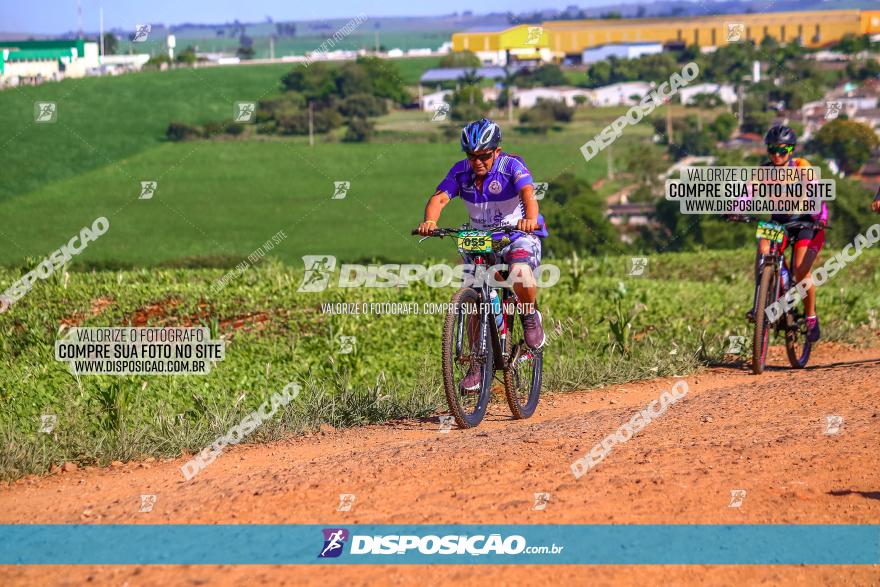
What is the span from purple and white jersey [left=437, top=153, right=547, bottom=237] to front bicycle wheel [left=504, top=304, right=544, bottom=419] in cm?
70

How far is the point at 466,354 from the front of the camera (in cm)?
829

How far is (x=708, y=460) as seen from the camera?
6.45 metres

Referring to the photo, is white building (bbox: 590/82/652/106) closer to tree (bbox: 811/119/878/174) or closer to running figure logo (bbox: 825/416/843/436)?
tree (bbox: 811/119/878/174)

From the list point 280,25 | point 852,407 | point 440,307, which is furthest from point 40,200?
point 280,25

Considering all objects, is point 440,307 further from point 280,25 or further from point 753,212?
point 280,25

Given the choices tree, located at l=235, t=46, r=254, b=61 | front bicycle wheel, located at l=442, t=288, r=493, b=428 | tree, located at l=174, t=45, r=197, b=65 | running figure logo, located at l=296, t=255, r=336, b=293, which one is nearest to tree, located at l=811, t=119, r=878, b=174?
running figure logo, located at l=296, t=255, r=336, b=293

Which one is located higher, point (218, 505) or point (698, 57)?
point (698, 57)

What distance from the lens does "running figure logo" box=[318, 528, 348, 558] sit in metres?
5.24

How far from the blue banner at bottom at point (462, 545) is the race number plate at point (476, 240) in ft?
9.13

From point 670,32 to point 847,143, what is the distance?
37.7 m

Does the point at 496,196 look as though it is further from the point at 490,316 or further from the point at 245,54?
the point at 245,54

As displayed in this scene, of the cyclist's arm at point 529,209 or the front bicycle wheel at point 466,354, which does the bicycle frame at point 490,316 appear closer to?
the front bicycle wheel at point 466,354

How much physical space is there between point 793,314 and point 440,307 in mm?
4429

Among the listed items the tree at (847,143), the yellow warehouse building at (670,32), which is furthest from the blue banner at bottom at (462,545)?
the yellow warehouse building at (670,32)
